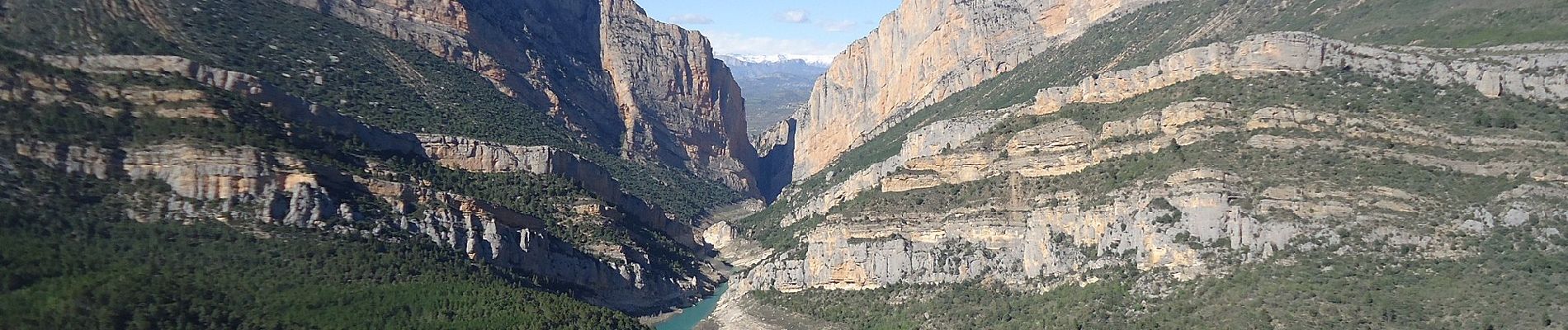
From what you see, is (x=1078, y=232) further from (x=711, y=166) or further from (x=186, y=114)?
(x=711, y=166)

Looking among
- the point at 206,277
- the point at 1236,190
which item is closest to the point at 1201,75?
the point at 1236,190

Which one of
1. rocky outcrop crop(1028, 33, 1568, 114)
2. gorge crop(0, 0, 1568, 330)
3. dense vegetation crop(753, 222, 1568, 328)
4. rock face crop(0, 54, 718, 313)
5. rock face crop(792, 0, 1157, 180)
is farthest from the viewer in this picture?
rock face crop(792, 0, 1157, 180)

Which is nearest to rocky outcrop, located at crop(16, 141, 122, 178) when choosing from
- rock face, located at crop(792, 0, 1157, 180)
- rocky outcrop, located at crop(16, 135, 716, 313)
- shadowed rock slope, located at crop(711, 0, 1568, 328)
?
rocky outcrop, located at crop(16, 135, 716, 313)

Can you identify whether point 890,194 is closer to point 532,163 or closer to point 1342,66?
point 1342,66

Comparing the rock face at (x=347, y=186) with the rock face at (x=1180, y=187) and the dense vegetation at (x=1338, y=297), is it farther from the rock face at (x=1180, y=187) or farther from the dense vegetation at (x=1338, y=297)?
the dense vegetation at (x=1338, y=297)

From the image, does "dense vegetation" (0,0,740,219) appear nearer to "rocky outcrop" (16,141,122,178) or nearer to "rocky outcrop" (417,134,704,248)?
"rocky outcrop" (417,134,704,248)

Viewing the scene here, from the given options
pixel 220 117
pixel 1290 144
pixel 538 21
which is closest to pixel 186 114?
pixel 220 117
